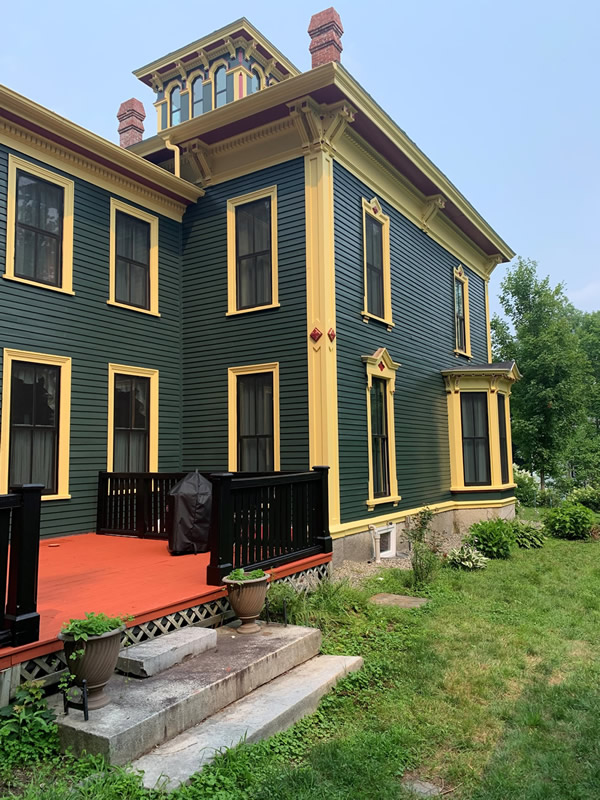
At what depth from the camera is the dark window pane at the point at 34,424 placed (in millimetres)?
8344

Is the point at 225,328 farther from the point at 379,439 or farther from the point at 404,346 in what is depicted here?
the point at 404,346

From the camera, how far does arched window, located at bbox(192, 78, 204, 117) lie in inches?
578

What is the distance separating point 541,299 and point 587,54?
1497 cm

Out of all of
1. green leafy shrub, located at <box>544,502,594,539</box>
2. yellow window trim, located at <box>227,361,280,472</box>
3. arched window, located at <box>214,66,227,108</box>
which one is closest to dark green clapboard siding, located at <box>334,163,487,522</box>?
yellow window trim, located at <box>227,361,280,472</box>

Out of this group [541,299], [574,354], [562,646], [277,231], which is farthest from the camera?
[541,299]

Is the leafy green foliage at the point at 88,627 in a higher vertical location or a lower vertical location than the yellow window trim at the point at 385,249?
lower

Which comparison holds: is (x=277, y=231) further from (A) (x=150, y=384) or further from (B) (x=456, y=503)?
(B) (x=456, y=503)

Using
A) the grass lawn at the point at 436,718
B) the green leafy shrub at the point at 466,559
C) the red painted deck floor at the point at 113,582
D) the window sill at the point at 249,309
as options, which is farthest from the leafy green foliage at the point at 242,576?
the window sill at the point at 249,309

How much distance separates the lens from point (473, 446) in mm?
14344

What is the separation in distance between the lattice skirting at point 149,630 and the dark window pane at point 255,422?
346cm

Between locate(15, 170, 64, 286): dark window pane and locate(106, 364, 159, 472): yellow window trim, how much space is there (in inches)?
66.6

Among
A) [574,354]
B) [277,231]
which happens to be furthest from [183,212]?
[574,354]

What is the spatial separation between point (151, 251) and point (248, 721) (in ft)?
28.7

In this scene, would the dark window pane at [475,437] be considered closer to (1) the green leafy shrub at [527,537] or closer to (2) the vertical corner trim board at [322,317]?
(1) the green leafy shrub at [527,537]
